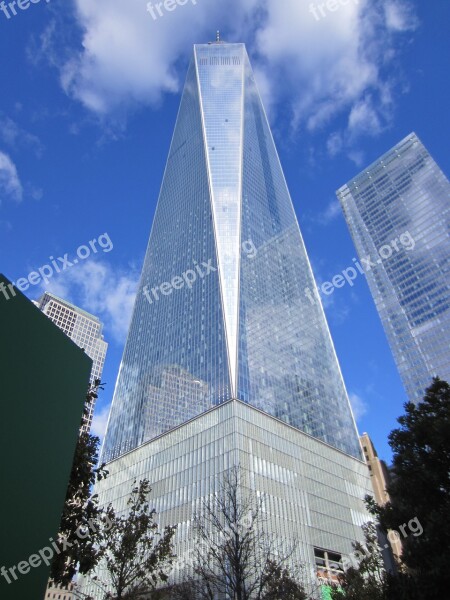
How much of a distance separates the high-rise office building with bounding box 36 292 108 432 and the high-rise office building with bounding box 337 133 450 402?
94242 millimetres

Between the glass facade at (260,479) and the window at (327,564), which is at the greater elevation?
the glass facade at (260,479)

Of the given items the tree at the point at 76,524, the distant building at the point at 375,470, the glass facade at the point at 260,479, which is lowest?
the tree at the point at 76,524

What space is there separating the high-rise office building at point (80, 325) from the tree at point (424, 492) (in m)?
141

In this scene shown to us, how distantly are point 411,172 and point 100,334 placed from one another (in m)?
118

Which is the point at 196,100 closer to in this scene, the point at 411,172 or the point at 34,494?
the point at 411,172

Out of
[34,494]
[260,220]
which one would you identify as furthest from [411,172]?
[34,494]

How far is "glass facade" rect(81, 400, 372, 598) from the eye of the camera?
55.6 m

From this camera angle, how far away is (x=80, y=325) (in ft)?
529

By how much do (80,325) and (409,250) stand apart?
109 metres

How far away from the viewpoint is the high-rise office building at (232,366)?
→ 59625 millimetres

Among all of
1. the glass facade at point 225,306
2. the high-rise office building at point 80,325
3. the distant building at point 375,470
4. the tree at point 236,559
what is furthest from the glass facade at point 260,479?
the high-rise office building at point 80,325

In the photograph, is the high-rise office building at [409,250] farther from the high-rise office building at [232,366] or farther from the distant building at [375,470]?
the high-rise office building at [232,366]

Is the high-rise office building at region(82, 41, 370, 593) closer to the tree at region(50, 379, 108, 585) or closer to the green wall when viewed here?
the tree at region(50, 379, 108, 585)

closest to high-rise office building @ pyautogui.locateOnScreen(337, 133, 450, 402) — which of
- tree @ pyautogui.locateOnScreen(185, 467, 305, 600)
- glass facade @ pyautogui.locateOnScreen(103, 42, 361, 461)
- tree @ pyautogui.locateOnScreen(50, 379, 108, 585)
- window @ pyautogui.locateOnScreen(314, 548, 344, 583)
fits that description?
glass facade @ pyautogui.locateOnScreen(103, 42, 361, 461)
